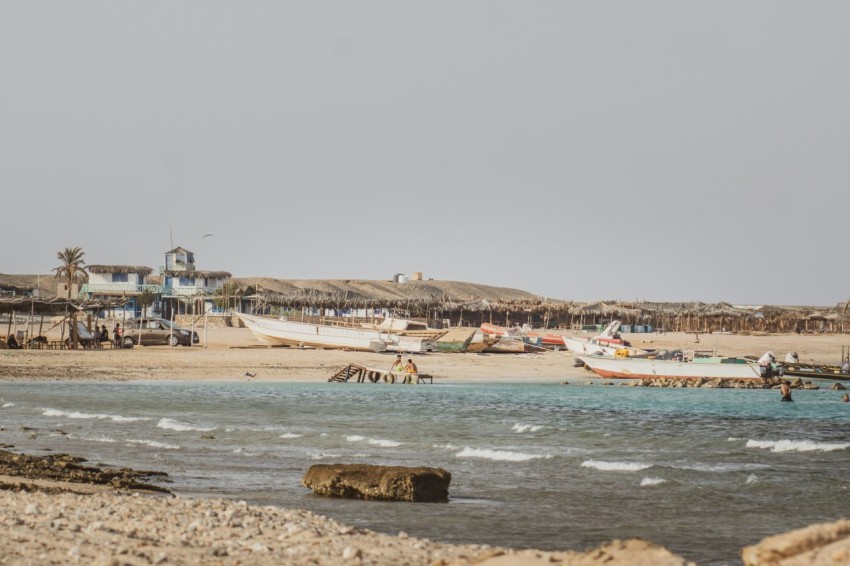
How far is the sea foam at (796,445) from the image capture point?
777 inches

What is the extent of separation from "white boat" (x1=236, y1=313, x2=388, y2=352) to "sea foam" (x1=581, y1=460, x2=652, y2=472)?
33605mm

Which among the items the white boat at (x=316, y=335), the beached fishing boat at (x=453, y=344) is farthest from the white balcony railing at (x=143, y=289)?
the beached fishing boat at (x=453, y=344)

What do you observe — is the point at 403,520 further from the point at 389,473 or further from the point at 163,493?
the point at 163,493

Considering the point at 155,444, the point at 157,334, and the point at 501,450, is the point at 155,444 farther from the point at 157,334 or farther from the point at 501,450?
the point at 157,334

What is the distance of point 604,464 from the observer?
16.9 m

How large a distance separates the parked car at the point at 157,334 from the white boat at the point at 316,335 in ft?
13.1

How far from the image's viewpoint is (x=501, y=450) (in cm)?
1900

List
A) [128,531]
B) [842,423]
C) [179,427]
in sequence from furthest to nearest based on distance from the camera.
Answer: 1. [842,423]
2. [179,427]
3. [128,531]

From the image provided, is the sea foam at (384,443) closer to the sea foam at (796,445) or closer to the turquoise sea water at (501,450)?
the turquoise sea water at (501,450)

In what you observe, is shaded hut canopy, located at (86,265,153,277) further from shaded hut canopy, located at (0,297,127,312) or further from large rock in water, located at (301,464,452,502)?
large rock in water, located at (301,464,452,502)

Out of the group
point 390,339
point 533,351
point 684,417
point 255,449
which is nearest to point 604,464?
point 255,449

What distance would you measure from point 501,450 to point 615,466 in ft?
9.27

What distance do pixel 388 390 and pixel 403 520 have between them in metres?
22.7

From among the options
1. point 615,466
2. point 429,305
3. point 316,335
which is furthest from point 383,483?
point 429,305
